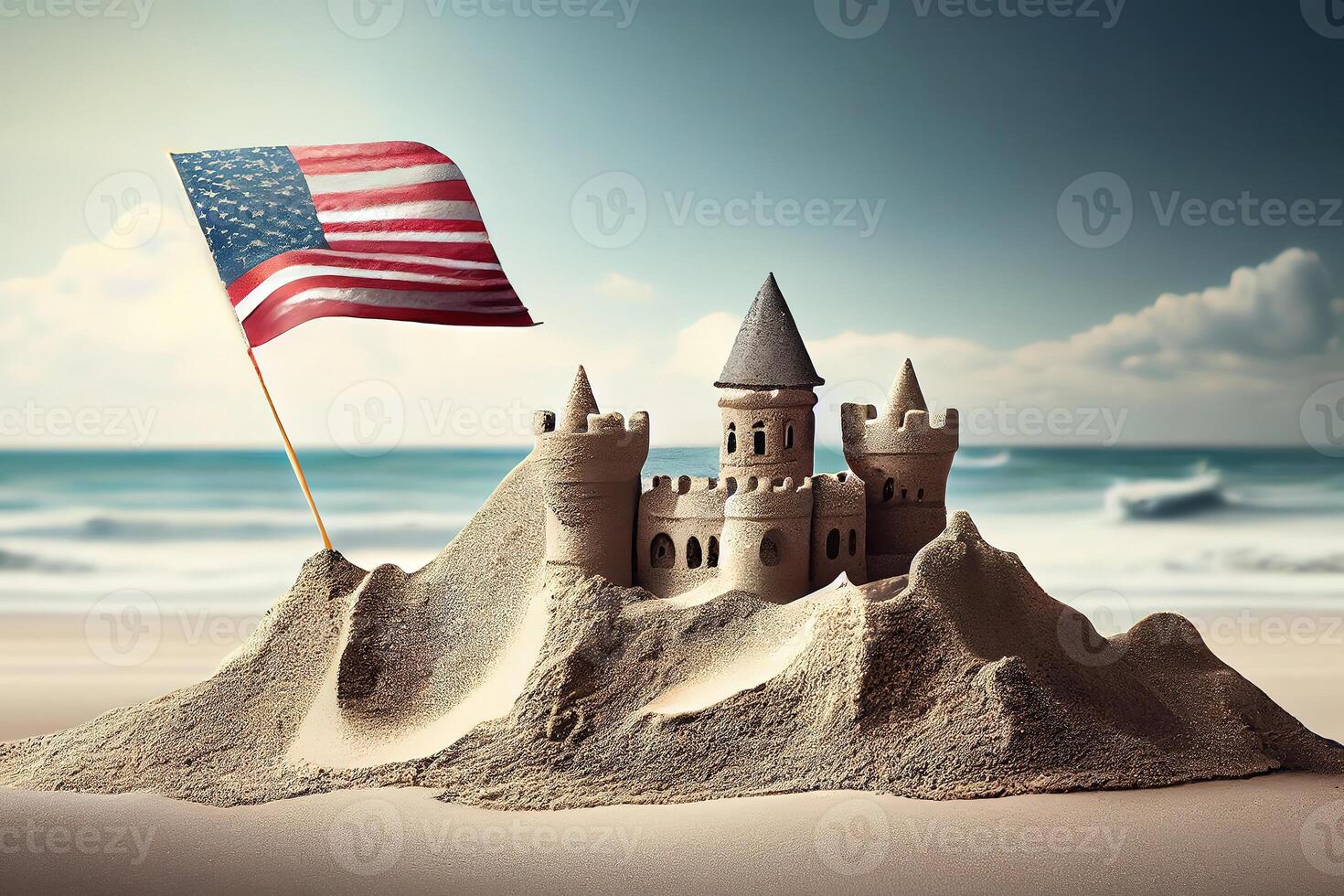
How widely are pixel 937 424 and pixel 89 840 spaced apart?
13669 mm

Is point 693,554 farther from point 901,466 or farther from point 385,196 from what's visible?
point 385,196

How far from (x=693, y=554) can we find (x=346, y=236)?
735 cm

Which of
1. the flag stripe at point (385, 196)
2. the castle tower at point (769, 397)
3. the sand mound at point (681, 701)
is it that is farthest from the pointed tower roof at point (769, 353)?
the flag stripe at point (385, 196)

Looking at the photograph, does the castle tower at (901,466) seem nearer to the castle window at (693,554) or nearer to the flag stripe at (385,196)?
the castle window at (693,554)

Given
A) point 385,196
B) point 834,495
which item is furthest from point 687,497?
point 385,196

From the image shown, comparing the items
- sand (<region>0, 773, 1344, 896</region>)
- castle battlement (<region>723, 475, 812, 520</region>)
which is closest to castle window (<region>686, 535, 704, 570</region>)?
castle battlement (<region>723, 475, 812, 520</region>)

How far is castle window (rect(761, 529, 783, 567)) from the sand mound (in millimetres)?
780

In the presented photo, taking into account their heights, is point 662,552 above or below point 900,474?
below

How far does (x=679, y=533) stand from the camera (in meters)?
21.9

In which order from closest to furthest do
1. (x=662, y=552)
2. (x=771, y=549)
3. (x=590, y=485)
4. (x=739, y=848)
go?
(x=739, y=848), (x=771, y=549), (x=590, y=485), (x=662, y=552)

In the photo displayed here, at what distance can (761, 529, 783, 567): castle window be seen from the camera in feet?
67.7

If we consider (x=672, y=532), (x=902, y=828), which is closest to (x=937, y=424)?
(x=672, y=532)

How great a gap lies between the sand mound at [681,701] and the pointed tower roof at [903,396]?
332 cm

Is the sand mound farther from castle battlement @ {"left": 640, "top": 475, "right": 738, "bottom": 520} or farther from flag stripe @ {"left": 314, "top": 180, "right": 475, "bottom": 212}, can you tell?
flag stripe @ {"left": 314, "top": 180, "right": 475, "bottom": 212}
